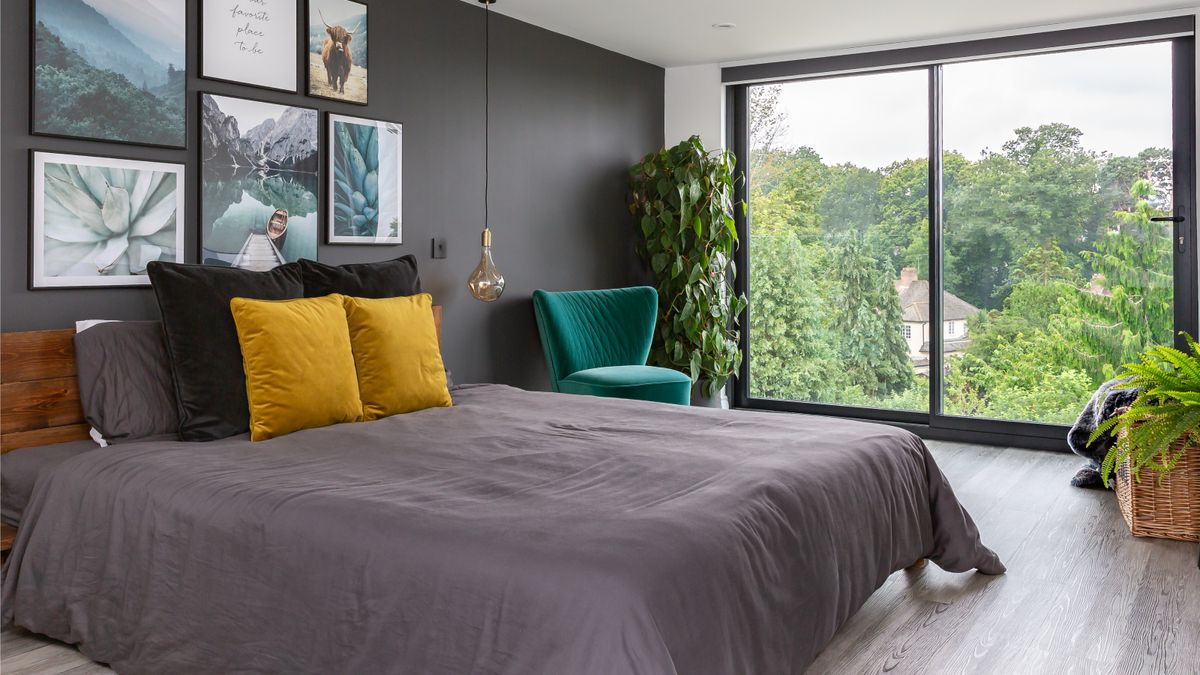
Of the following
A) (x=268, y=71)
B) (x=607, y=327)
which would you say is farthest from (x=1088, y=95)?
(x=268, y=71)

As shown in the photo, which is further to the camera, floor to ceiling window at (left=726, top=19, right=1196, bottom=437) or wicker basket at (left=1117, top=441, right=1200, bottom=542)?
floor to ceiling window at (left=726, top=19, right=1196, bottom=437)

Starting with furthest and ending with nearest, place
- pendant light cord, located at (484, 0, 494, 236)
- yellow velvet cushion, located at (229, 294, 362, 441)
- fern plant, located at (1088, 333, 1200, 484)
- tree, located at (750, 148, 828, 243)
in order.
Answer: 1. tree, located at (750, 148, 828, 243)
2. pendant light cord, located at (484, 0, 494, 236)
3. fern plant, located at (1088, 333, 1200, 484)
4. yellow velvet cushion, located at (229, 294, 362, 441)

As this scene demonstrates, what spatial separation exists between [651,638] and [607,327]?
354cm

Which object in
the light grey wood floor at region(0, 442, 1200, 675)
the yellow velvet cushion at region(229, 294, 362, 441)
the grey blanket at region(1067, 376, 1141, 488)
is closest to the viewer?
the light grey wood floor at region(0, 442, 1200, 675)

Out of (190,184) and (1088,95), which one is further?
(1088,95)

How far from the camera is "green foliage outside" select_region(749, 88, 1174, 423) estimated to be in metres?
5.00

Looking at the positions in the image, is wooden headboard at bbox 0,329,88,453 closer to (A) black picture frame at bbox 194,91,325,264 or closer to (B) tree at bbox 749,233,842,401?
(A) black picture frame at bbox 194,91,325,264

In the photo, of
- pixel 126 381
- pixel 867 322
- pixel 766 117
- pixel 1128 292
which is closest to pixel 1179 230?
pixel 1128 292

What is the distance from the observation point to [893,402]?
5789 millimetres

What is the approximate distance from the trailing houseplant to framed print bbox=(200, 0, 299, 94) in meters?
2.41

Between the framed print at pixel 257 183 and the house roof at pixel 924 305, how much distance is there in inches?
139

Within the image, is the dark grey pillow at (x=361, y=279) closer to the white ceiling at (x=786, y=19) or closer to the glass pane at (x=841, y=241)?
the white ceiling at (x=786, y=19)

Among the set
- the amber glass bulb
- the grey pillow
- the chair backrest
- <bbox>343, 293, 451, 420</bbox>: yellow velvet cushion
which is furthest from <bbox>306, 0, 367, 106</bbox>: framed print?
the chair backrest

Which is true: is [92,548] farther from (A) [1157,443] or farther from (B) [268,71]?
(A) [1157,443]
